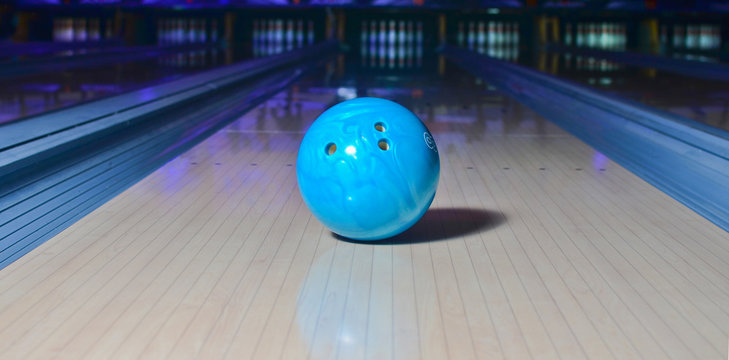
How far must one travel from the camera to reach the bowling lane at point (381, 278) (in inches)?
62.1

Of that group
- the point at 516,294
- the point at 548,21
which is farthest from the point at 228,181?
the point at 548,21

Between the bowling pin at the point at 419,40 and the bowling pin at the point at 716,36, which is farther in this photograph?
the bowling pin at the point at 716,36

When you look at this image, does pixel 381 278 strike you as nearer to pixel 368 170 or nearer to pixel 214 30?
pixel 368 170

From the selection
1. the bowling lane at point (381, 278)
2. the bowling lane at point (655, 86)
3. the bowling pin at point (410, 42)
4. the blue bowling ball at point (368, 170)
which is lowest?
the bowling lane at point (381, 278)

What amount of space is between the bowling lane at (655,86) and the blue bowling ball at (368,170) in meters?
3.12

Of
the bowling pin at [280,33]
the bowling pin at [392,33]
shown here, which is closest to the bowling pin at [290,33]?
the bowling pin at [280,33]

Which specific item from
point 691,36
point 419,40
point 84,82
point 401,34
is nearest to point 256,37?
point 401,34

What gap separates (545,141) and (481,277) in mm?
2588

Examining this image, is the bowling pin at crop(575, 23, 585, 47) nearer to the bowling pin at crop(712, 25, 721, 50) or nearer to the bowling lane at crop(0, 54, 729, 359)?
the bowling pin at crop(712, 25, 721, 50)

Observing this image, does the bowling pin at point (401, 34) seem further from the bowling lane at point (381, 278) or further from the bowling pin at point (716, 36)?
the bowling lane at point (381, 278)

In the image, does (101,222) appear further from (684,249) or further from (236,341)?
(684,249)

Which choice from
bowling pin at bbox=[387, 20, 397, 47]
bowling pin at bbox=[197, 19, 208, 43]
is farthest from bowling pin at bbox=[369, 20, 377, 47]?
bowling pin at bbox=[197, 19, 208, 43]

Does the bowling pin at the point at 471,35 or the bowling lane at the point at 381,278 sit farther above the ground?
the bowling pin at the point at 471,35

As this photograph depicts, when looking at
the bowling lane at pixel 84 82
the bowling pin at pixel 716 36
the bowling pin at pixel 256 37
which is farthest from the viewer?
the bowling pin at pixel 716 36
